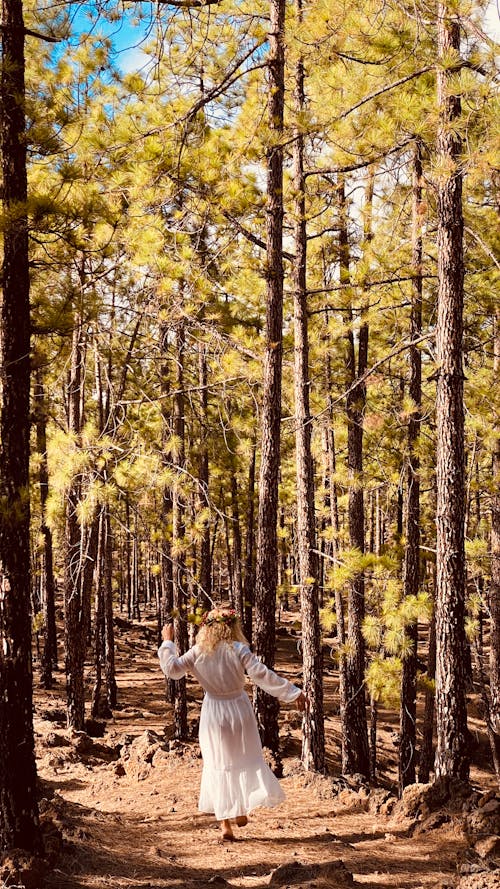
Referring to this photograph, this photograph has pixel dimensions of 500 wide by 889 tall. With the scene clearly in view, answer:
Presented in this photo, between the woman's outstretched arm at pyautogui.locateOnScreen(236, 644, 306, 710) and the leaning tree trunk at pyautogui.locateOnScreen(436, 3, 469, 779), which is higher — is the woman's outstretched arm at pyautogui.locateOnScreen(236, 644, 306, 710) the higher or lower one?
the lower one

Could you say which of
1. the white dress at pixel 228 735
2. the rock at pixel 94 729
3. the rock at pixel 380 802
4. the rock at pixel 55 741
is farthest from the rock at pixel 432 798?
the rock at pixel 94 729

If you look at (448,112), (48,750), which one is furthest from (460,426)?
(48,750)

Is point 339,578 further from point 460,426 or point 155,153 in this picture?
point 155,153

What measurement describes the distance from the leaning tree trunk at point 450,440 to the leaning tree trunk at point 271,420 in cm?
209

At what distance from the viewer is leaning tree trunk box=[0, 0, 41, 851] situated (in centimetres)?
443

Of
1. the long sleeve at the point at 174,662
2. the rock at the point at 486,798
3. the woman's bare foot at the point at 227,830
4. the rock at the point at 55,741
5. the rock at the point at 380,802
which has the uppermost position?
the long sleeve at the point at 174,662

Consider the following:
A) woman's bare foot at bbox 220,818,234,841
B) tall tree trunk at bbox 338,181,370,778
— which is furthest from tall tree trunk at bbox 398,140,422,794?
woman's bare foot at bbox 220,818,234,841

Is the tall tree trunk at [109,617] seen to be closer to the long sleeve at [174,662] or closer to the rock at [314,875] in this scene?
the long sleeve at [174,662]

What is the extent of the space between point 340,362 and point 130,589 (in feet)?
76.4

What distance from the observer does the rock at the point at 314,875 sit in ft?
13.3

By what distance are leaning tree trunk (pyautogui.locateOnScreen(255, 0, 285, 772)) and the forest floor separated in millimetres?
1455

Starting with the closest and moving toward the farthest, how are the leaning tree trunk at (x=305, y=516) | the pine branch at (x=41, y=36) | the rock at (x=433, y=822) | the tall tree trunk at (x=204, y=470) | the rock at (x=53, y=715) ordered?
the pine branch at (x=41, y=36) < the rock at (x=433, y=822) < the leaning tree trunk at (x=305, y=516) < the tall tree trunk at (x=204, y=470) < the rock at (x=53, y=715)

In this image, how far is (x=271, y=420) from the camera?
7992 mm

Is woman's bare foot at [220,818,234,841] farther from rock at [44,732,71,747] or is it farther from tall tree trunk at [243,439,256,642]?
tall tree trunk at [243,439,256,642]
